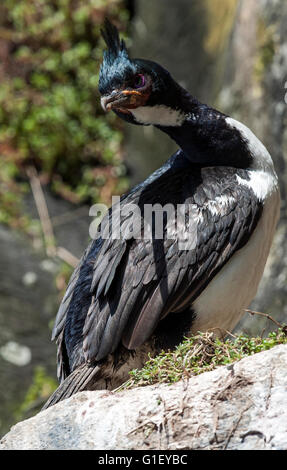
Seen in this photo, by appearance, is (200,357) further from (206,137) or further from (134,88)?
(134,88)

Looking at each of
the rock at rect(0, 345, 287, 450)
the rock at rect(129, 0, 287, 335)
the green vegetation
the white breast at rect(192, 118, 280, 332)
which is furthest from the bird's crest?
the green vegetation

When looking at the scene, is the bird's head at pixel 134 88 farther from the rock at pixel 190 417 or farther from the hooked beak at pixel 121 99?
the rock at pixel 190 417

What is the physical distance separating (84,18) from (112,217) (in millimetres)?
5906

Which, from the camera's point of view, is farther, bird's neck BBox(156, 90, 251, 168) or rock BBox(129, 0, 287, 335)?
rock BBox(129, 0, 287, 335)

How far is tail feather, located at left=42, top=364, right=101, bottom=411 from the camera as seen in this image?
4.65 metres

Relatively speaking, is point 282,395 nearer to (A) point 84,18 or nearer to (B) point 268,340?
(B) point 268,340

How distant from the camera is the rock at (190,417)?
3471 mm

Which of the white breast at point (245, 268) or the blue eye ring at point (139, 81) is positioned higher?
the blue eye ring at point (139, 81)

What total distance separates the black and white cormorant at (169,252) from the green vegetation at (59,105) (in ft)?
15.8

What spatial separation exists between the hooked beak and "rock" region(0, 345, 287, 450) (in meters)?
1.98

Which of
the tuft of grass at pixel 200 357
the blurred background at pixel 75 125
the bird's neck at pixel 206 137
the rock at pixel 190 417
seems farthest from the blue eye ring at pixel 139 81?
the blurred background at pixel 75 125

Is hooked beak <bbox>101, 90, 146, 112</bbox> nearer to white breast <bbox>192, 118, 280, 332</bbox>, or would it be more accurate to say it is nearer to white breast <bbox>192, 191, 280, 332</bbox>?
white breast <bbox>192, 118, 280, 332</bbox>
